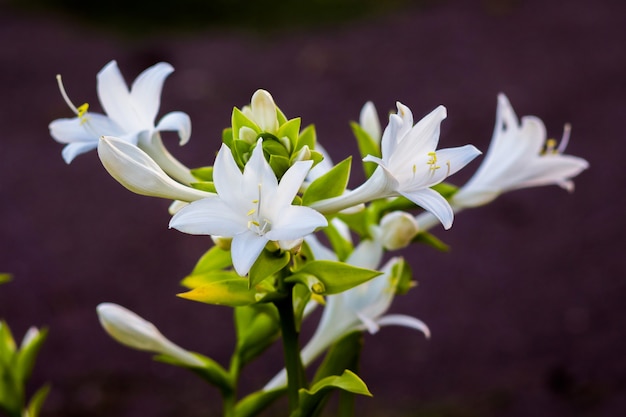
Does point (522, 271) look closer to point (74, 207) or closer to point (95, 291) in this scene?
point (95, 291)

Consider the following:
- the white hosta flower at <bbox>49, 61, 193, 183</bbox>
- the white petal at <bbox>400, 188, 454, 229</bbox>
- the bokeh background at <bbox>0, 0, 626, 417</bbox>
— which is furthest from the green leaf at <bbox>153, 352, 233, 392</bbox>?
the bokeh background at <bbox>0, 0, 626, 417</bbox>

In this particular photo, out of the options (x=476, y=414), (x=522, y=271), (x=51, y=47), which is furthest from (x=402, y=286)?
(x=51, y=47)

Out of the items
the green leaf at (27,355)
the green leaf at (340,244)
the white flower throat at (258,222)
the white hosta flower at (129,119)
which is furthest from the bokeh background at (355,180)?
the white flower throat at (258,222)

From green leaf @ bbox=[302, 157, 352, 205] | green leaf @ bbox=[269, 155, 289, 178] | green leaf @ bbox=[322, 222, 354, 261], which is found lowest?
green leaf @ bbox=[322, 222, 354, 261]

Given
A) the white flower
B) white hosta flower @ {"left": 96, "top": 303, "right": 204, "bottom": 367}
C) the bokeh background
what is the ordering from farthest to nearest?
the bokeh background, the white flower, white hosta flower @ {"left": 96, "top": 303, "right": 204, "bottom": 367}

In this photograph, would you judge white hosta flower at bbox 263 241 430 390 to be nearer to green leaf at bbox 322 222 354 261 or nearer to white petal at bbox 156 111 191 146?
green leaf at bbox 322 222 354 261

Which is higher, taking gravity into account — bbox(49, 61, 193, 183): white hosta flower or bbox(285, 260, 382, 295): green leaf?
bbox(49, 61, 193, 183): white hosta flower

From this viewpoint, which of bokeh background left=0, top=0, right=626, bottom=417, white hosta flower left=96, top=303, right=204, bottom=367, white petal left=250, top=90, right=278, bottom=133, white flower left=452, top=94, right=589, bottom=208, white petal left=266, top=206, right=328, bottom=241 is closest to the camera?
white petal left=266, top=206, right=328, bottom=241
